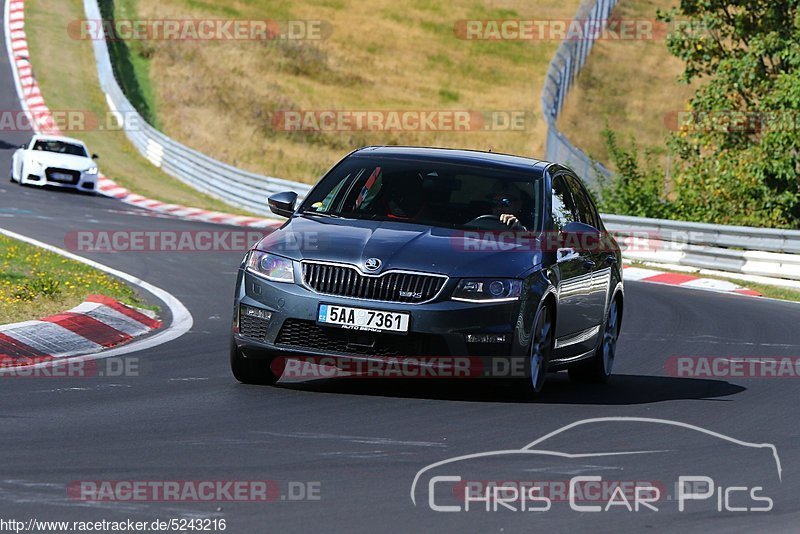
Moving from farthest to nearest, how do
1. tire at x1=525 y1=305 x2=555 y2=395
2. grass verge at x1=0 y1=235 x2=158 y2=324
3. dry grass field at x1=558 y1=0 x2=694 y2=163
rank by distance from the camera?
dry grass field at x1=558 y1=0 x2=694 y2=163 < grass verge at x1=0 y1=235 x2=158 y2=324 < tire at x1=525 y1=305 x2=555 y2=395

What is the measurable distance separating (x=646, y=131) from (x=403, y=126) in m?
8.79

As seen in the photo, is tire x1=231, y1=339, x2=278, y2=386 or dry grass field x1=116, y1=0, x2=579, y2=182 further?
dry grass field x1=116, y1=0, x2=579, y2=182

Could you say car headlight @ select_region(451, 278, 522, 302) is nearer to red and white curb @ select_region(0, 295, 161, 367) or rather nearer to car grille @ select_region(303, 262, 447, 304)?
car grille @ select_region(303, 262, 447, 304)

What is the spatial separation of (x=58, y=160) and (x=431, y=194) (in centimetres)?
2197

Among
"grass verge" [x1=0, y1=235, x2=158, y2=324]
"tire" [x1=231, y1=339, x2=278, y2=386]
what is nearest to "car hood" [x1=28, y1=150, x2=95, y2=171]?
"grass verge" [x1=0, y1=235, x2=158, y2=324]

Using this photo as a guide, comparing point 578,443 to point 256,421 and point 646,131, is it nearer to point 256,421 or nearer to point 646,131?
point 256,421

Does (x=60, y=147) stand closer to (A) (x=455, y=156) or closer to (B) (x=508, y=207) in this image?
(A) (x=455, y=156)

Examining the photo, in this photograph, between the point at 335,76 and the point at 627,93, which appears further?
the point at 335,76

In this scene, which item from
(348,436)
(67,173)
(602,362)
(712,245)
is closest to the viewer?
(348,436)

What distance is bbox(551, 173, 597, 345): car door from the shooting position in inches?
389

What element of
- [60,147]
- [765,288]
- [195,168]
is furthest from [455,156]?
[195,168]

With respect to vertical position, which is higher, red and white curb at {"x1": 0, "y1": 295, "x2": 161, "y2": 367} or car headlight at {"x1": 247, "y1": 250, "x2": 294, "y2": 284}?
car headlight at {"x1": 247, "y1": 250, "x2": 294, "y2": 284}

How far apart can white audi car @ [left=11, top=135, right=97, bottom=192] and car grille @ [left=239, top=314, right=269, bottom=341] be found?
22.3 m

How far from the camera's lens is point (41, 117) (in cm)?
4128
